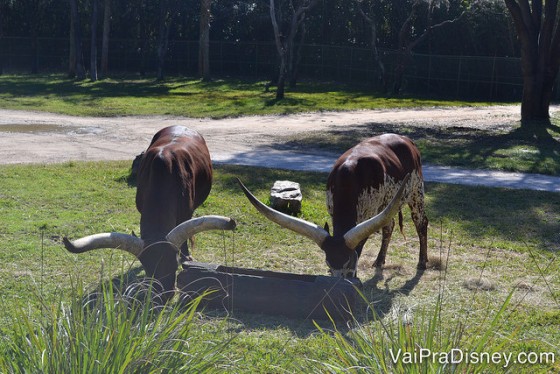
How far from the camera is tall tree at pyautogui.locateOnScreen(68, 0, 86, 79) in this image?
124 ft

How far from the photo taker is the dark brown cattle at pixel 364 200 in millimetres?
7688

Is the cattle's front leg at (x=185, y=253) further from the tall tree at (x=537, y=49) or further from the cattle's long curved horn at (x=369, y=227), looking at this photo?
the tall tree at (x=537, y=49)

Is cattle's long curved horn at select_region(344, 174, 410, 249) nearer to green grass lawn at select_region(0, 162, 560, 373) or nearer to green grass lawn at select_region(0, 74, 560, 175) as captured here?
green grass lawn at select_region(0, 162, 560, 373)

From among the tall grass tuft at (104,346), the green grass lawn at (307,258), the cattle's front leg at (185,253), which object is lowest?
the green grass lawn at (307,258)

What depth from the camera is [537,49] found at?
23.2m

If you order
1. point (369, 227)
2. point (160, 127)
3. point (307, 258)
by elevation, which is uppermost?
point (369, 227)

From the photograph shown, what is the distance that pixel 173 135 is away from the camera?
1018 centimetres

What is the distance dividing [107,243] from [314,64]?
3696cm

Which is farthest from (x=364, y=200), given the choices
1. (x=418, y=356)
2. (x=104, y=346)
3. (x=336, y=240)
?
(x=104, y=346)

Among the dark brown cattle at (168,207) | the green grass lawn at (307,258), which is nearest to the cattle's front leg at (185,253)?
the dark brown cattle at (168,207)

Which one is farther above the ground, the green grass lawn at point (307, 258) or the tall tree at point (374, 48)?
the tall tree at point (374, 48)

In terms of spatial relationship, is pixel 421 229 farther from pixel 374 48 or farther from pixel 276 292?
pixel 374 48

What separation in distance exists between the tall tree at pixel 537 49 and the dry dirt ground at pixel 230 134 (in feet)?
3.34

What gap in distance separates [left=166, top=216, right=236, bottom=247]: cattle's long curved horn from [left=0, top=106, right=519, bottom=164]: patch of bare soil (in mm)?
9856
